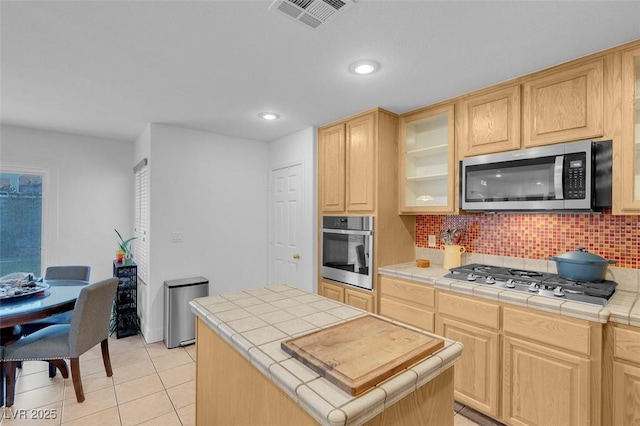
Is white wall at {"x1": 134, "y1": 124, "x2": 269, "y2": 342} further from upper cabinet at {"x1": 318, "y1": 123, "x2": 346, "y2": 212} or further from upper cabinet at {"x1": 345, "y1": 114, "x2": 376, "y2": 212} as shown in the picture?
upper cabinet at {"x1": 345, "y1": 114, "x2": 376, "y2": 212}

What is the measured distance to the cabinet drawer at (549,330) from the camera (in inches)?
66.9

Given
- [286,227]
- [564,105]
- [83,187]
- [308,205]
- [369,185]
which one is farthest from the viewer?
[83,187]

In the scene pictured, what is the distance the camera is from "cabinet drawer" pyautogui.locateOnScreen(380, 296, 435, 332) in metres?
2.45

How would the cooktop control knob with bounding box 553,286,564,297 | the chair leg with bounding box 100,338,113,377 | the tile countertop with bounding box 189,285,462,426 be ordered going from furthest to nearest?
the chair leg with bounding box 100,338,113,377, the cooktop control knob with bounding box 553,286,564,297, the tile countertop with bounding box 189,285,462,426

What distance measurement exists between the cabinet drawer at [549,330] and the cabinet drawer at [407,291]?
1.90ft

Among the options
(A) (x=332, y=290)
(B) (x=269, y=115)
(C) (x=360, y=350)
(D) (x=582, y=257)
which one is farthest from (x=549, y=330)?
(B) (x=269, y=115)

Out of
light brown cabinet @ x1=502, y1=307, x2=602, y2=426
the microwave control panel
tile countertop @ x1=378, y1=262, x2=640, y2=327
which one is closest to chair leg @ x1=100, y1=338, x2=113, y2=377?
tile countertop @ x1=378, y1=262, x2=640, y2=327

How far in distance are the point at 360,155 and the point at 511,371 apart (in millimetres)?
2106

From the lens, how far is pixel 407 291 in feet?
8.64

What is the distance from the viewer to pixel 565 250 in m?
2.29

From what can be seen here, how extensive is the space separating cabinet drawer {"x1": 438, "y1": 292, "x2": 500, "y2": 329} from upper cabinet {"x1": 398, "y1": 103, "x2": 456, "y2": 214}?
2.58 feet

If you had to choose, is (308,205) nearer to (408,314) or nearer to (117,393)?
(408,314)

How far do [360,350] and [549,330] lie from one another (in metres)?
1.43

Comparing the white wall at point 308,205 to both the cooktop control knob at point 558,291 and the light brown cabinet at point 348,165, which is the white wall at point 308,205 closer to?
the light brown cabinet at point 348,165
